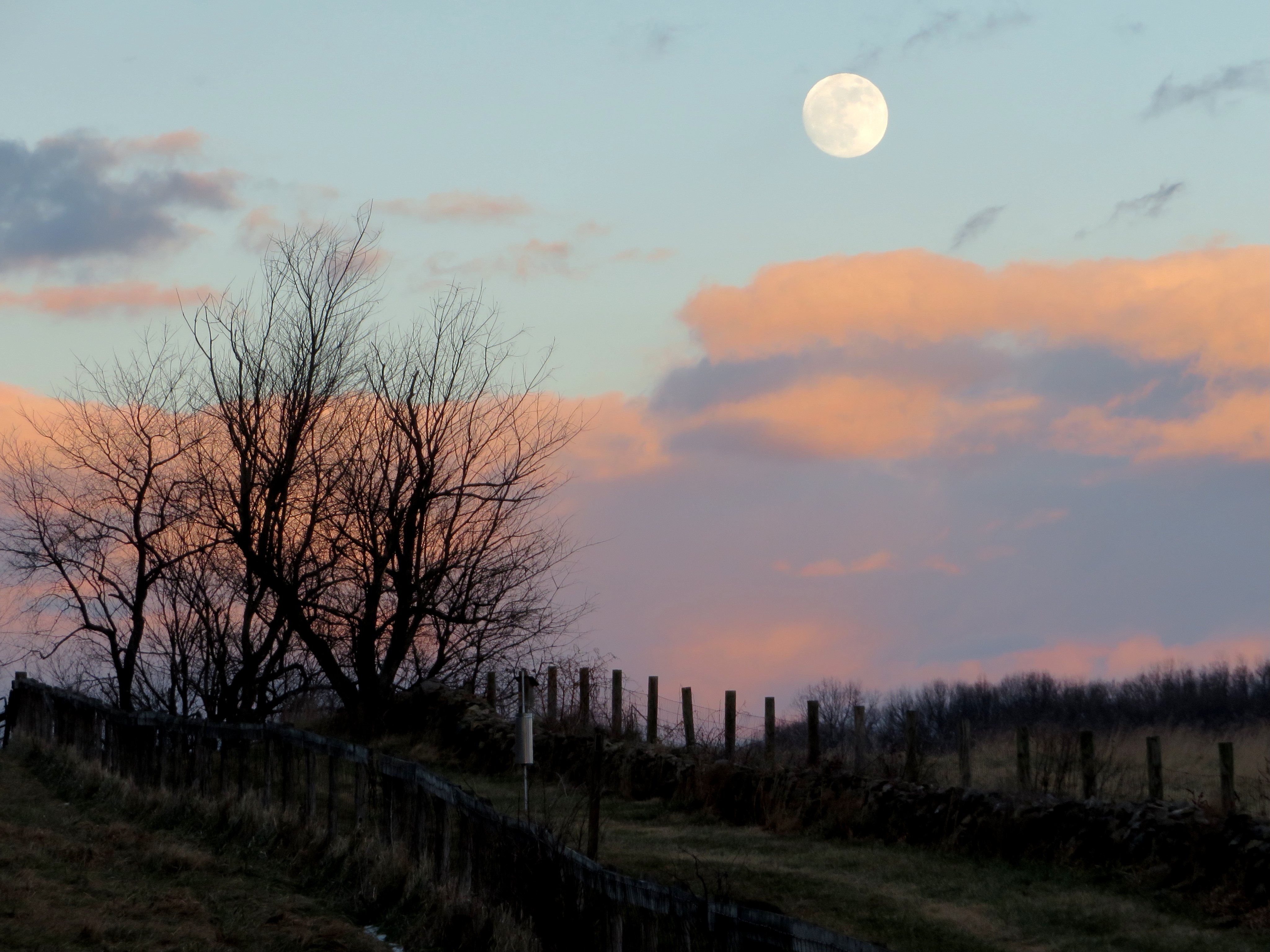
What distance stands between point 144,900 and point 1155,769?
14508mm

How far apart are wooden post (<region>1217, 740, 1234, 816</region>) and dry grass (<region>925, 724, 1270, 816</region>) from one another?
26 cm

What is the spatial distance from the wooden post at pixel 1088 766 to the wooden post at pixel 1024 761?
0.82 m

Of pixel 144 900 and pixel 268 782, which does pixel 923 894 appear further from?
pixel 144 900

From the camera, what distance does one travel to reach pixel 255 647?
31328 millimetres

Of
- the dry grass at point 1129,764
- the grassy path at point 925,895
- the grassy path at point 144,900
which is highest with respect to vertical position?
the dry grass at point 1129,764

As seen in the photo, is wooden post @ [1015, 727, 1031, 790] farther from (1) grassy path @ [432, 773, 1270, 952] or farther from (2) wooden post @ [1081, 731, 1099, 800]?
(1) grassy path @ [432, 773, 1270, 952]

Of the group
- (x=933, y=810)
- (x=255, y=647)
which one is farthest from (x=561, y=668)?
(x=933, y=810)

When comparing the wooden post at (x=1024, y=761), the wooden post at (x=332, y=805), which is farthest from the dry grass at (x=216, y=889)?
the wooden post at (x=1024, y=761)

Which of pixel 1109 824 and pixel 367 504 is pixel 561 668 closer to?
pixel 367 504

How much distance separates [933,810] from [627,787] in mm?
7177

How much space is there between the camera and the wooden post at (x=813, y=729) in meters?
23.7

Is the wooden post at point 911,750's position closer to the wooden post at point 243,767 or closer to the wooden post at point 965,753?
the wooden post at point 965,753

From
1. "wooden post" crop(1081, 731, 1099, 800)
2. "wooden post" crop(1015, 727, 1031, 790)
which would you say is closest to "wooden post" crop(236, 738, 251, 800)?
"wooden post" crop(1015, 727, 1031, 790)

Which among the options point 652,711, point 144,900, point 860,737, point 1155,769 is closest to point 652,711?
point 652,711
